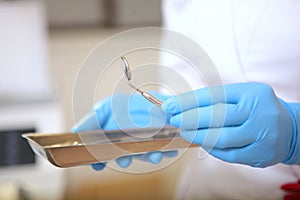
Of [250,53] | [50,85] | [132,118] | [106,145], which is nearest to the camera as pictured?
[106,145]

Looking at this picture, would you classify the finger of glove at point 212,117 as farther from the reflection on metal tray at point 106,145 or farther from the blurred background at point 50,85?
the blurred background at point 50,85

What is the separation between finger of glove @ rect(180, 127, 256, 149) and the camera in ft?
1.66

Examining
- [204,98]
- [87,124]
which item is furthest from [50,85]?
[204,98]

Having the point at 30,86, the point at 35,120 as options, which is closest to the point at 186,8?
the point at 35,120

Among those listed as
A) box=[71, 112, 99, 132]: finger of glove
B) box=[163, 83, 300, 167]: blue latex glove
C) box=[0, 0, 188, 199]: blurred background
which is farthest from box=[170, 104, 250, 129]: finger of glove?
box=[0, 0, 188, 199]: blurred background

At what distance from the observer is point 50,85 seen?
1.26 m

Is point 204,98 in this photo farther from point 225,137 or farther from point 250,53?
point 250,53

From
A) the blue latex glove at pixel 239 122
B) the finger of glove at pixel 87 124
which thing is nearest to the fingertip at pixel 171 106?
the blue latex glove at pixel 239 122

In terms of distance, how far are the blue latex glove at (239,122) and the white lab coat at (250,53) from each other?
75mm

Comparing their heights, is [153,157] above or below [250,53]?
below

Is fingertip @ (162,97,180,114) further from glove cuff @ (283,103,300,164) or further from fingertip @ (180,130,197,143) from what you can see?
glove cuff @ (283,103,300,164)

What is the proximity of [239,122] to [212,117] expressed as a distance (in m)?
0.04

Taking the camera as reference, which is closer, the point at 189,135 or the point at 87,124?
the point at 189,135

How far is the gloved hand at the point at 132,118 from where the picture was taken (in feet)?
1.78
